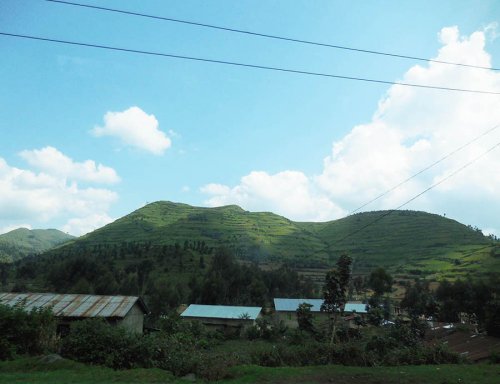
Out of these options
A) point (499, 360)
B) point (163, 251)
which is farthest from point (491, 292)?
point (163, 251)

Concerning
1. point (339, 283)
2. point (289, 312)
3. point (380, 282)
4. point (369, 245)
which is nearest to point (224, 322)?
point (289, 312)

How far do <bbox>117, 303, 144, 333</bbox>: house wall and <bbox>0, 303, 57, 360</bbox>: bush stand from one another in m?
5.55

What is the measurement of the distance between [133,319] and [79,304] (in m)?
4.08

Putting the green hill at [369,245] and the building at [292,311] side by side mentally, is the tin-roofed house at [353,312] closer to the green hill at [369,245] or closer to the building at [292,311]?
the building at [292,311]

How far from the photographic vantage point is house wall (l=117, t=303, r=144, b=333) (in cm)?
2552

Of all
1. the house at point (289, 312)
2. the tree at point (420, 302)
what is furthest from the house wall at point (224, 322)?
the tree at point (420, 302)

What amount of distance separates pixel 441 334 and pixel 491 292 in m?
15.0

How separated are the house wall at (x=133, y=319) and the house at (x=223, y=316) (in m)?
28.4

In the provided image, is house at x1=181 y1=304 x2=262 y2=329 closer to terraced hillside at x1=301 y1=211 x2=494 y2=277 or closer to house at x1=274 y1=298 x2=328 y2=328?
house at x1=274 y1=298 x2=328 y2=328

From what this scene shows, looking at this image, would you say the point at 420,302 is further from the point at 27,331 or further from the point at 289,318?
the point at 27,331

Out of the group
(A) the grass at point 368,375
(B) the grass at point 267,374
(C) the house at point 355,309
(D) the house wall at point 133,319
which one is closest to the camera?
(B) the grass at point 267,374

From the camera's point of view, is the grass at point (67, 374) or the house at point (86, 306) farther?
the house at point (86, 306)

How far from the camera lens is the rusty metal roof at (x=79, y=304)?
2406 cm

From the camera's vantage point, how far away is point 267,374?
51.1 ft
